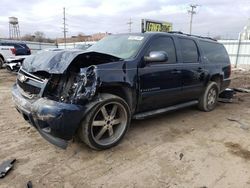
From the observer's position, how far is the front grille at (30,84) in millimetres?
3340

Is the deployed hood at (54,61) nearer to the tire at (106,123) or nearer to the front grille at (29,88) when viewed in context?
the front grille at (29,88)

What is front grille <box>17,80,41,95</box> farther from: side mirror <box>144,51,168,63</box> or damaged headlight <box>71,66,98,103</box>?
side mirror <box>144,51,168,63</box>

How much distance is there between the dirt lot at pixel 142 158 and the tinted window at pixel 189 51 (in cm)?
136

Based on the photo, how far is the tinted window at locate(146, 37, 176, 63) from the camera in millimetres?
4309

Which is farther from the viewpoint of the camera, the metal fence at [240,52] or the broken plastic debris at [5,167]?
the metal fence at [240,52]

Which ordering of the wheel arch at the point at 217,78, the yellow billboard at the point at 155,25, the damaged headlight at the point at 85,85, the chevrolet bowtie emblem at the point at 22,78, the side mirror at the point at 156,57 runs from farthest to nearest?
the yellow billboard at the point at 155,25 → the wheel arch at the point at 217,78 → the side mirror at the point at 156,57 → the chevrolet bowtie emblem at the point at 22,78 → the damaged headlight at the point at 85,85

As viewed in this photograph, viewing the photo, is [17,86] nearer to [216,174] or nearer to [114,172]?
[114,172]

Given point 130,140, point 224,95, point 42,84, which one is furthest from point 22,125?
point 224,95

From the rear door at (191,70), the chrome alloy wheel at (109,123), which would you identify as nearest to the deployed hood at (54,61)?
the chrome alloy wheel at (109,123)

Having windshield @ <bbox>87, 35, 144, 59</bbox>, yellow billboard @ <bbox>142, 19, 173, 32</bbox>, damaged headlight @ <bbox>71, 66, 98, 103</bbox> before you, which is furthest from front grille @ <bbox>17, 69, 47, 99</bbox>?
yellow billboard @ <bbox>142, 19, 173, 32</bbox>

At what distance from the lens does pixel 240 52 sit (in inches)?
894

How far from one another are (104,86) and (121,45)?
1279mm

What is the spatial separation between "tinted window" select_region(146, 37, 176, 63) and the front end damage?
116 centimetres

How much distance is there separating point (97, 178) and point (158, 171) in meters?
0.78
